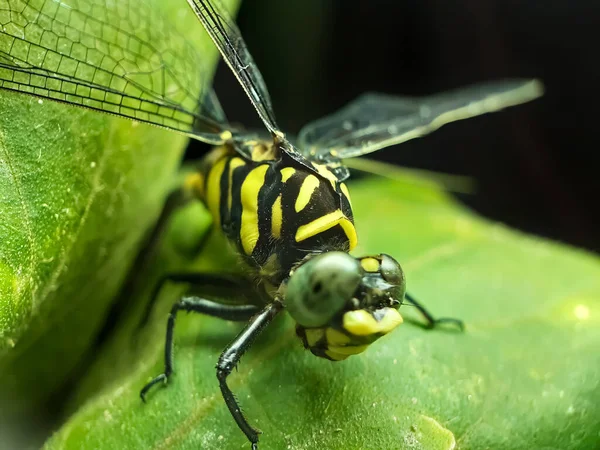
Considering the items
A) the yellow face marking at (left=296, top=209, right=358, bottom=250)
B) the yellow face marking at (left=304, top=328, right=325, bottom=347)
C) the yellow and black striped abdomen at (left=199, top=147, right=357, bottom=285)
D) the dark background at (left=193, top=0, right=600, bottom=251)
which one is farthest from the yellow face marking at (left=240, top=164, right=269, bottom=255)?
the dark background at (left=193, top=0, right=600, bottom=251)

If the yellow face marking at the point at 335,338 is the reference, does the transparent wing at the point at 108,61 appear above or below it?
above

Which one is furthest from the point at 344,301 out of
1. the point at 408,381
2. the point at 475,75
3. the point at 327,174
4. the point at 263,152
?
the point at 475,75

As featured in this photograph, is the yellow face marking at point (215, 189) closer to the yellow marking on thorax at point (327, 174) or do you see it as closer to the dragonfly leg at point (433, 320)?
the yellow marking on thorax at point (327, 174)

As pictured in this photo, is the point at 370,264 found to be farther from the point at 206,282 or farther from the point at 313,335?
the point at 206,282

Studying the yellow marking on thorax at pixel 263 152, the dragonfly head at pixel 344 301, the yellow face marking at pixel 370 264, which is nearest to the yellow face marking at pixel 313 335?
the dragonfly head at pixel 344 301

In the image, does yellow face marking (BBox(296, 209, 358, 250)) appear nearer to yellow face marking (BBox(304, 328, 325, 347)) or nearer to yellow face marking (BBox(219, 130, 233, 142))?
yellow face marking (BBox(304, 328, 325, 347))

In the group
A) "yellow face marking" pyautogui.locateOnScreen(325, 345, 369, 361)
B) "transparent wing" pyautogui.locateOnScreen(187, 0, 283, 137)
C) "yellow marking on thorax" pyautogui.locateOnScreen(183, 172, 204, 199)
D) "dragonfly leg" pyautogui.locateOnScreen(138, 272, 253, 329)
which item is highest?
"transparent wing" pyautogui.locateOnScreen(187, 0, 283, 137)

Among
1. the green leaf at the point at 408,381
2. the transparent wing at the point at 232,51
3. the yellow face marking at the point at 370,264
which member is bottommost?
the green leaf at the point at 408,381
